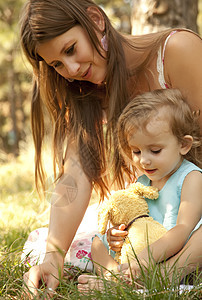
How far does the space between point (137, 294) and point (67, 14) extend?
1.44 m

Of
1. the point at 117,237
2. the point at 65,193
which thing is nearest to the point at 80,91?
the point at 65,193

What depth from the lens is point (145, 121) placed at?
1935 mm

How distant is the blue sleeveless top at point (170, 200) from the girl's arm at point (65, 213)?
441 millimetres

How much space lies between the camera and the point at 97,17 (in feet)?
7.72

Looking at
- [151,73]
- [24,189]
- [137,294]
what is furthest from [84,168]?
[24,189]

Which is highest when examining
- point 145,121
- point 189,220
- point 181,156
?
point 145,121

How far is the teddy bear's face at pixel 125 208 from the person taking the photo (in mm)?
1948

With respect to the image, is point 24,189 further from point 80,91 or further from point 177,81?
point 177,81

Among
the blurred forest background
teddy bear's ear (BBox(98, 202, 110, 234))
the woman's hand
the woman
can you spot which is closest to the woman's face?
the woman

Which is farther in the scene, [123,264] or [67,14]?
[67,14]

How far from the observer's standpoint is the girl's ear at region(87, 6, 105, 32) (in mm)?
2336

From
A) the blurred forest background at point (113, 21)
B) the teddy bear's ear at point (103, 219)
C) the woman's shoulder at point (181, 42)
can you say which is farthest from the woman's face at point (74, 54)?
the teddy bear's ear at point (103, 219)

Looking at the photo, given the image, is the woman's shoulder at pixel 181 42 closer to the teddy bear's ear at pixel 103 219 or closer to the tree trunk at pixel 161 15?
the teddy bear's ear at pixel 103 219

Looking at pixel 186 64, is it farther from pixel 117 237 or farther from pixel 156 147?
pixel 117 237
